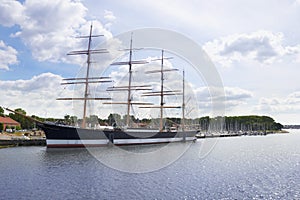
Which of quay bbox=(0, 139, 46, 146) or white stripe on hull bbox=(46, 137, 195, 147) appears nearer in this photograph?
white stripe on hull bbox=(46, 137, 195, 147)

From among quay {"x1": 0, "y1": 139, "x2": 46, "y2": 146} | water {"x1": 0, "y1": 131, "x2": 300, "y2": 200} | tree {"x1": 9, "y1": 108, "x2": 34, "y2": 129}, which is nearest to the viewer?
water {"x1": 0, "y1": 131, "x2": 300, "y2": 200}

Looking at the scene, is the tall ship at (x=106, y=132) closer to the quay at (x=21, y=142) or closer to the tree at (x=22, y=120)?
the quay at (x=21, y=142)

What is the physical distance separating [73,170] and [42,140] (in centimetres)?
4136

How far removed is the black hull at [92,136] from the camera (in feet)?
203

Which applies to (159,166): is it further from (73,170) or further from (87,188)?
(87,188)

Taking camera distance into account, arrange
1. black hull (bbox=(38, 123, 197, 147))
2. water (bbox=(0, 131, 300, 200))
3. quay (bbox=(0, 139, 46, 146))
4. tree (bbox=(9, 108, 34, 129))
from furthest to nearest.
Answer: tree (bbox=(9, 108, 34, 129)) → quay (bbox=(0, 139, 46, 146)) → black hull (bbox=(38, 123, 197, 147)) → water (bbox=(0, 131, 300, 200))

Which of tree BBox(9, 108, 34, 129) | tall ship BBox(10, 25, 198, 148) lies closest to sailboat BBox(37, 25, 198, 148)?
tall ship BBox(10, 25, 198, 148)

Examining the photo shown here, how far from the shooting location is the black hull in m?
62.0

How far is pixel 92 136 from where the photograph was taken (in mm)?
67812

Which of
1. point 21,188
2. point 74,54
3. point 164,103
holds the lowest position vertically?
point 21,188

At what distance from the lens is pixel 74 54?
7731 centimetres

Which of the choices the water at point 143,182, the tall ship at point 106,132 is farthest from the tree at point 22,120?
the water at point 143,182

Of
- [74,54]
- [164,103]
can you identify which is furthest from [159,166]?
[164,103]

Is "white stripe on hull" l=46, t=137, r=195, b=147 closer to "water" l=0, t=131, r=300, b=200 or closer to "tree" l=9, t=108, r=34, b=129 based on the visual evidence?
"water" l=0, t=131, r=300, b=200
